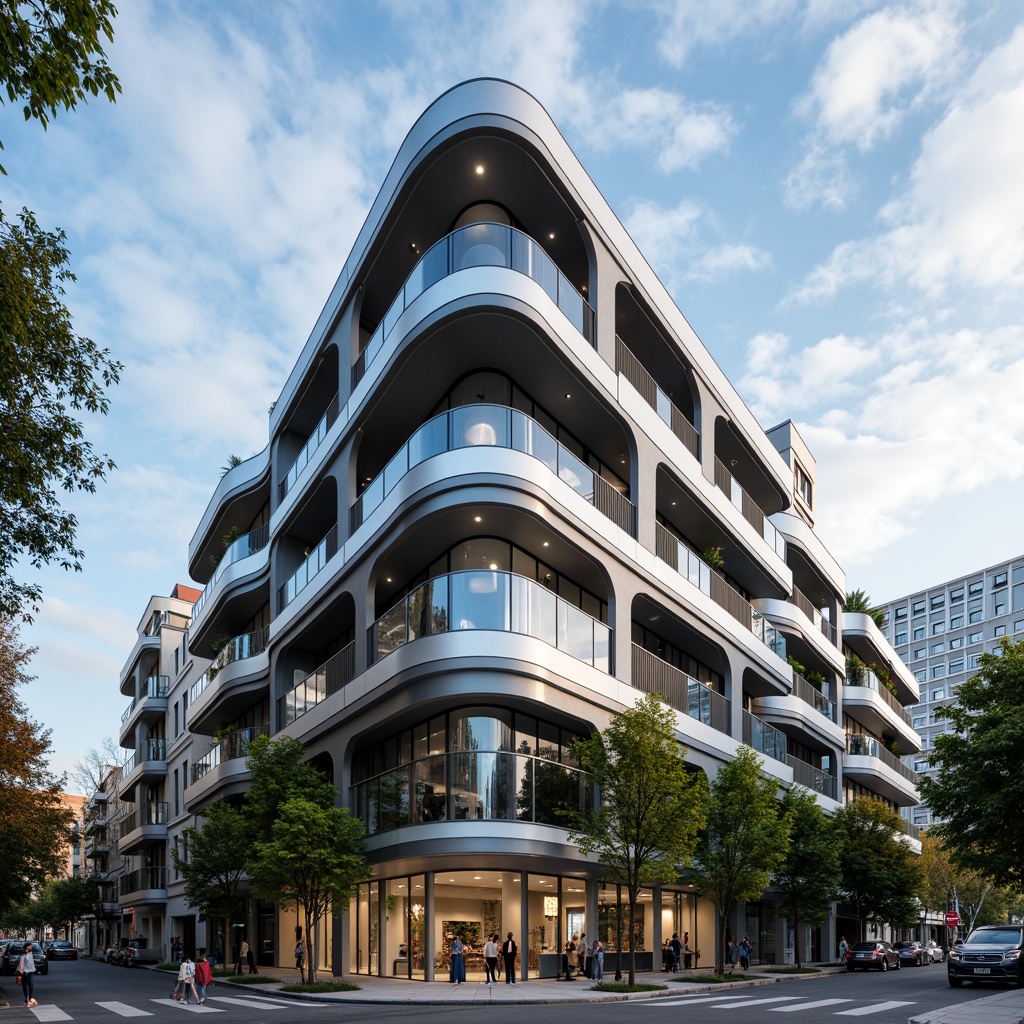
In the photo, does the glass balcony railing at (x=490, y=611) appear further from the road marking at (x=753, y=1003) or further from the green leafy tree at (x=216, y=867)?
the green leafy tree at (x=216, y=867)

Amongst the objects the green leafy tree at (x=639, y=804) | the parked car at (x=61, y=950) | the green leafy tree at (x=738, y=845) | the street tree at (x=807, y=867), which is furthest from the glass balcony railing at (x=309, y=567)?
the parked car at (x=61, y=950)

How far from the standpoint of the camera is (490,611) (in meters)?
27.7

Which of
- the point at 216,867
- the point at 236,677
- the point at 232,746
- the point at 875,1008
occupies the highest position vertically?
the point at 236,677

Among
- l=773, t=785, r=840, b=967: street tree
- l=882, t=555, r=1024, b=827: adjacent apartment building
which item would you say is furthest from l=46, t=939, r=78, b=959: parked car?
l=882, t=555, r=1024, b=827: adjacent apartment building

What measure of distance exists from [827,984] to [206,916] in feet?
75.7

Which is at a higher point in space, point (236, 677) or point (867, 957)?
point (236, 677)

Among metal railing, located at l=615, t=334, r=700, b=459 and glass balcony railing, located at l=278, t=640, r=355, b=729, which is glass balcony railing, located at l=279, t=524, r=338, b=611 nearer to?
glass balcony railing, located at l=278, t=640, r=355, b=729

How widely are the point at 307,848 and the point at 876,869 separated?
102 feet

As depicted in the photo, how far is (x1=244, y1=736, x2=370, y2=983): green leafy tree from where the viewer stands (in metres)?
28.5

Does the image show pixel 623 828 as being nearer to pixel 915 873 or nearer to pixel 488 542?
pixel 488 542

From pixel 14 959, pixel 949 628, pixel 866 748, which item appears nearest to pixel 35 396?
pixel 14 959

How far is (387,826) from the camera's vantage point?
1194 inches

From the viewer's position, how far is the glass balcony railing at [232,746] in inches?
1681

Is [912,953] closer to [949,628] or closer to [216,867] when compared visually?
[216,867]
